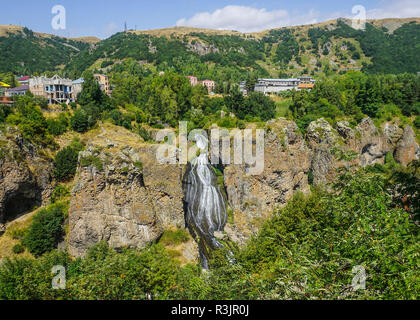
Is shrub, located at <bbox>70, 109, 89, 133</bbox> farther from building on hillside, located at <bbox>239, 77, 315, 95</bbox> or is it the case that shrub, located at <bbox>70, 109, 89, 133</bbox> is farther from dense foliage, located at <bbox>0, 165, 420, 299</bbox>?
building on hillside, located at <bbox>239, 77, 315, 95</bbox>

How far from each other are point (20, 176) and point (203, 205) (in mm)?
18872

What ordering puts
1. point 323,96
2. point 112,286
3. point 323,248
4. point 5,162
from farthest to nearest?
point 323,96, point 5,162, point 112,286, point 323,248

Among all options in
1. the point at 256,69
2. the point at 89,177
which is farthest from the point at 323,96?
the point at 256,69

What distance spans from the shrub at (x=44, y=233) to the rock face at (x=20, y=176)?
278cm

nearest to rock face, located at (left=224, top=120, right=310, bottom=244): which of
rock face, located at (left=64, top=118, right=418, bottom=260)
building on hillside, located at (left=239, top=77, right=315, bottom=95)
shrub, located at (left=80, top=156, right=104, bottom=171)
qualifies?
rock face, located at (left=64, top=118, right=418, bottom=260)

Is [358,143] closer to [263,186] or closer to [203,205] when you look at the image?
[263,186]

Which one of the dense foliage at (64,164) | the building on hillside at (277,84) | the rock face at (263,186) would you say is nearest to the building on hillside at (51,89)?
the dense foliage at (64,164)

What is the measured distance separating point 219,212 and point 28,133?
24.1 metres

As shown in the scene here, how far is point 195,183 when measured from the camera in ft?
123

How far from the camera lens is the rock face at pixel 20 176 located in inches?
1104

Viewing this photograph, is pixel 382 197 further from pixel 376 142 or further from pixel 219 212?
pixel 376 142

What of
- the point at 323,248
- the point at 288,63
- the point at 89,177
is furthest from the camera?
Answer: the point at 288,63

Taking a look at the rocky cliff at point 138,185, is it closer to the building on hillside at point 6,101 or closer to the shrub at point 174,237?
the shrub at point 174,237

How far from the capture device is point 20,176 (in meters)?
29.1
